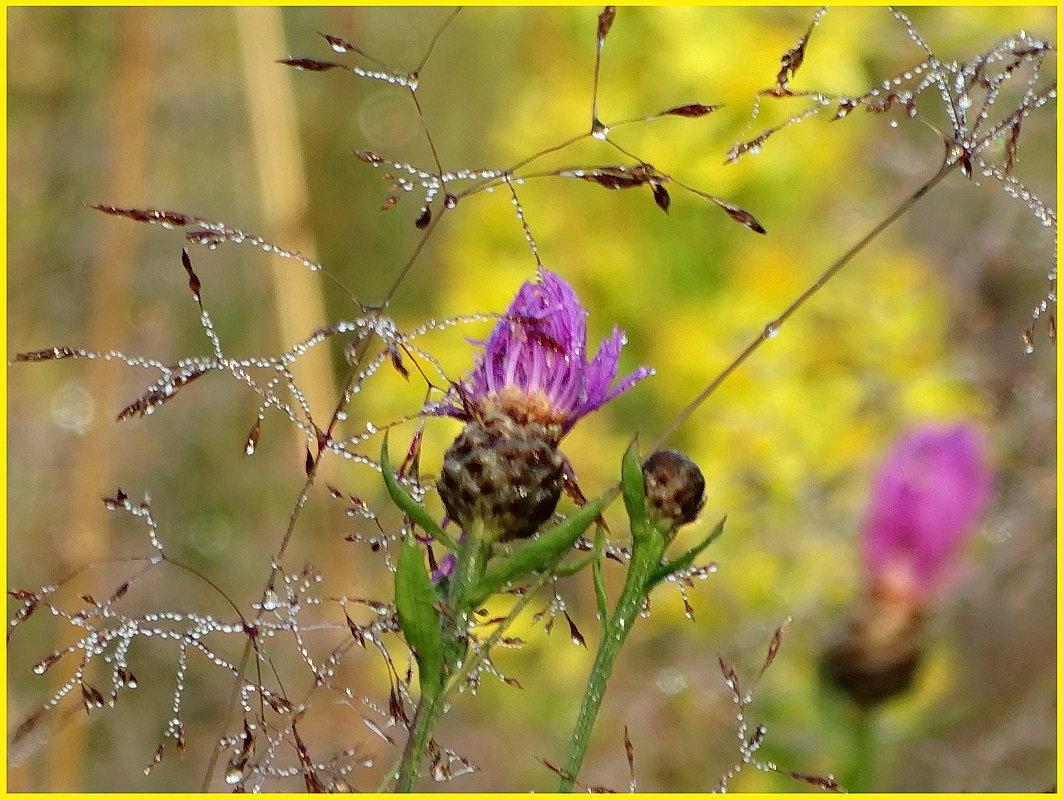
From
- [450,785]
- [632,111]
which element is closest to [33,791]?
[450,785]

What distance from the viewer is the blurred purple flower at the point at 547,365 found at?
405mm

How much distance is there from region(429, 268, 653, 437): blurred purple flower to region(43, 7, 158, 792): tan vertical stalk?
2.29 feet

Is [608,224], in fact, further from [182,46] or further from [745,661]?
[182,46]

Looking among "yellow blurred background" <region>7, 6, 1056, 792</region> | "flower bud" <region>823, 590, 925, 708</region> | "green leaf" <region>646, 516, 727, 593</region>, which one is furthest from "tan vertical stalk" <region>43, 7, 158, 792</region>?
"green leaf" <region>646, 516, 727, 593</region>

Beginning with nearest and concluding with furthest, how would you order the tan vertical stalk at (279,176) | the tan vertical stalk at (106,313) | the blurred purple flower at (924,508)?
the blurred purple flower at (924,508) → the tan vertical stalk at (106,313) → the tan vertical stalk at (279,176)

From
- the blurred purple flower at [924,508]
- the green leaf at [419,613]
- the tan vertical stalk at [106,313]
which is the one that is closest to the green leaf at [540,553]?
the green leaf at [419,613]

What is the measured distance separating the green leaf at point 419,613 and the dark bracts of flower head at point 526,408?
0.04m

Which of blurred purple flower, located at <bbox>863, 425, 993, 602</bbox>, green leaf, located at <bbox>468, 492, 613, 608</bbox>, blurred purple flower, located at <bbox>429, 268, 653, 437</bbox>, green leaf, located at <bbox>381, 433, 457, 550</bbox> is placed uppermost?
blurred purple flower, located at <bbox>863, 425, 993, 602</bbox>

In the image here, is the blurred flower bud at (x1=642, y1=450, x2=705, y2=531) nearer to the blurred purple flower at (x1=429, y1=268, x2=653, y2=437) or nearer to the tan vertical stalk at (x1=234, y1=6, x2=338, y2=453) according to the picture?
the blurred purple flower at (x1=429, y1=268, x2=653, y2=437)

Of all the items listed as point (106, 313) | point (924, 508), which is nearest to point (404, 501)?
point (924, 508)

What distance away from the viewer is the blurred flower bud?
0.40 meters

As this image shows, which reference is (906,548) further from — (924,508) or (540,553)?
(540,553)

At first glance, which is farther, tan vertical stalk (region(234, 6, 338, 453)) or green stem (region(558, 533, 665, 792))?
tan vertical stalk (region(234, 6, 338, 453))

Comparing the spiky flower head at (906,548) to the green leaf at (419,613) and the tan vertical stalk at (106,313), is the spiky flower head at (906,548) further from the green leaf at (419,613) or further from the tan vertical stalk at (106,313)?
the tan vertical stalk at (106,313)
